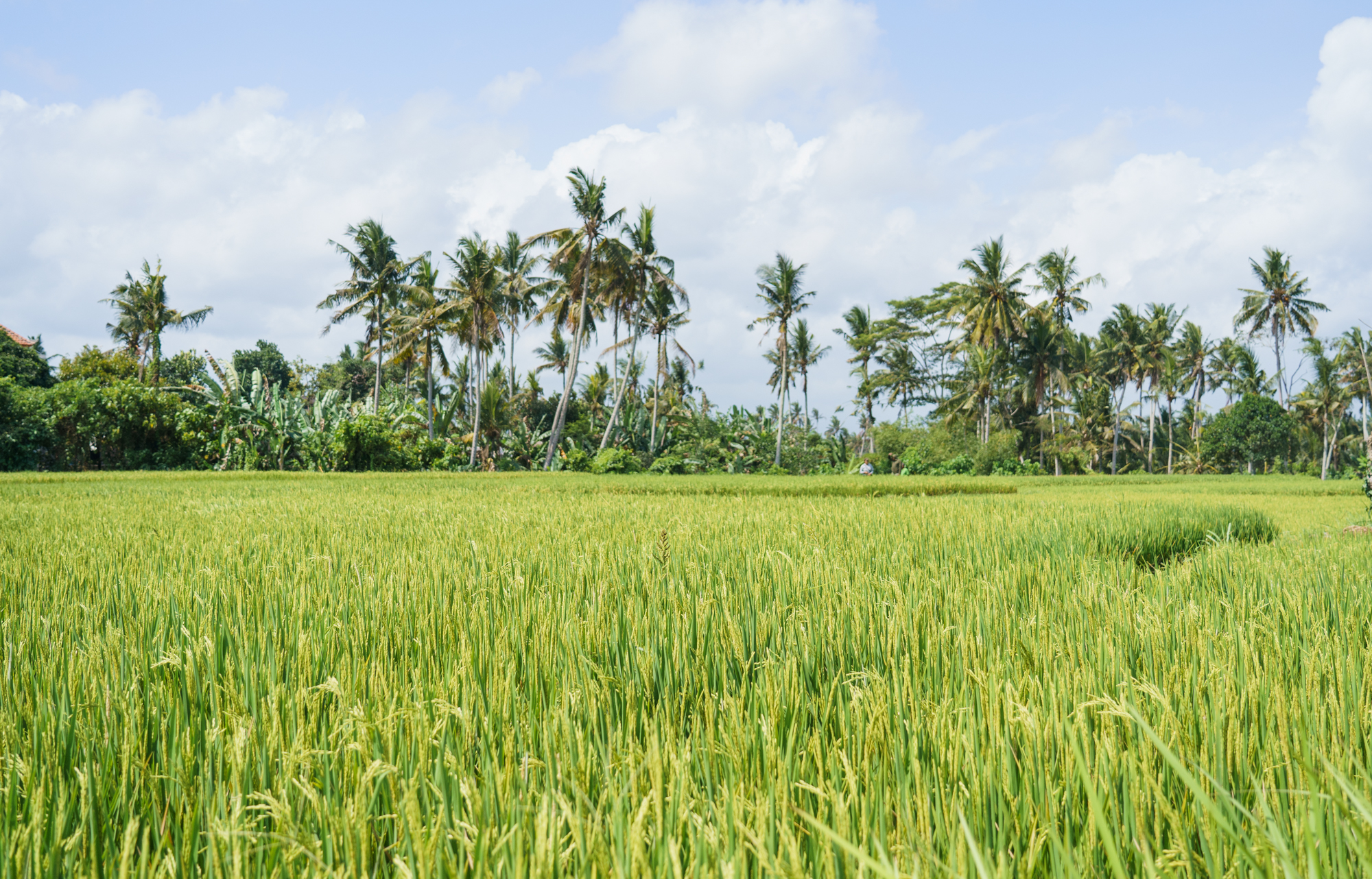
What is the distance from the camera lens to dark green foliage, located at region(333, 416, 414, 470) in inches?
781

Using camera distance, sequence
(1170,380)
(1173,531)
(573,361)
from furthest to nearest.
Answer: (1170,380)
(573,361)
(1173,531)

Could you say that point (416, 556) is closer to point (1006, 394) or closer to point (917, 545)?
point (917, 545)

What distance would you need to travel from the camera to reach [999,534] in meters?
4.05

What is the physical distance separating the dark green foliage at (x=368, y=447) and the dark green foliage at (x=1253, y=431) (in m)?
34.9

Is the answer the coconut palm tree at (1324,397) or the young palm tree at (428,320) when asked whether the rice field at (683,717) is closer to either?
the young palm tree at (428,320)

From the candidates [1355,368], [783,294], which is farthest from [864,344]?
[1355,368]

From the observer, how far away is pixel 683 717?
50.2 inches

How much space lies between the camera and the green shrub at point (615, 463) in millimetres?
22750

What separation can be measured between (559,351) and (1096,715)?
1440 inches

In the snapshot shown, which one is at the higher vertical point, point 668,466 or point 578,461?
point 578,461

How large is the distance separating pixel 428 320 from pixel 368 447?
5013 millimetres

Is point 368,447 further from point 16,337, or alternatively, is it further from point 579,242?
point 16,337

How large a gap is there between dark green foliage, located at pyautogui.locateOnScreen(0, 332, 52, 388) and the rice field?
27397mm

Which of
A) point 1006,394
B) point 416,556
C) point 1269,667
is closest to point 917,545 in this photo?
point 1269,667
